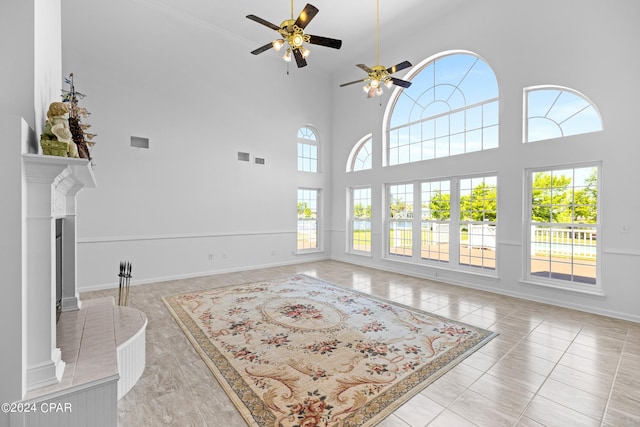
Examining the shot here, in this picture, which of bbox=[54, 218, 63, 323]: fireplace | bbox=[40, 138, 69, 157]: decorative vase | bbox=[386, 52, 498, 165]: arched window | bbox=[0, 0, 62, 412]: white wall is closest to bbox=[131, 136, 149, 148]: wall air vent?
bbox=[54, 218, 63, 323]: fireplace

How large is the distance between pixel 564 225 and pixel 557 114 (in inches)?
67.8

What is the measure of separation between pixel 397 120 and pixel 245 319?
5523 mm

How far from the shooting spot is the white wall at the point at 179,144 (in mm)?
4980

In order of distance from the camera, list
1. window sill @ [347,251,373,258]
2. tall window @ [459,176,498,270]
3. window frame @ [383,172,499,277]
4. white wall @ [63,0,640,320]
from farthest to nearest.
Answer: window sill @ [347,251,373,258], window frame @ [383,172,499,277], tall window @ [459,176,498,270], white wall @ [63,0,640,320]

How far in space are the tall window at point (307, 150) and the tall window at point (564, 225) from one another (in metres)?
5.07

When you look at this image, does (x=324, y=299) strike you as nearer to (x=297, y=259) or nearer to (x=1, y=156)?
(x=297, y=259)

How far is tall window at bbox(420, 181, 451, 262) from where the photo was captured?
19.1ft

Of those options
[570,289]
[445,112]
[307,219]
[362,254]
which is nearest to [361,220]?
[362,254]

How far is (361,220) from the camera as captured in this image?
767cm

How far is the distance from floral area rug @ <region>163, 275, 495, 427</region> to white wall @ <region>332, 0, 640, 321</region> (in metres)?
2.09

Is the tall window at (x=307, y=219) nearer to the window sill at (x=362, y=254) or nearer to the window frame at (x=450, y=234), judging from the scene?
the window sill at (x=362, y=254)

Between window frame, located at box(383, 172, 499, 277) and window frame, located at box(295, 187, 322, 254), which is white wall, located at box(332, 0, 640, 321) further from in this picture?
window frame, located at box(295, 187, 322, 254)

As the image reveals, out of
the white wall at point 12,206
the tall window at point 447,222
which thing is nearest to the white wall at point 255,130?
the tall window at point 447,222

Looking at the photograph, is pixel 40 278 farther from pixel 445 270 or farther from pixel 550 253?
pixel 550 253
